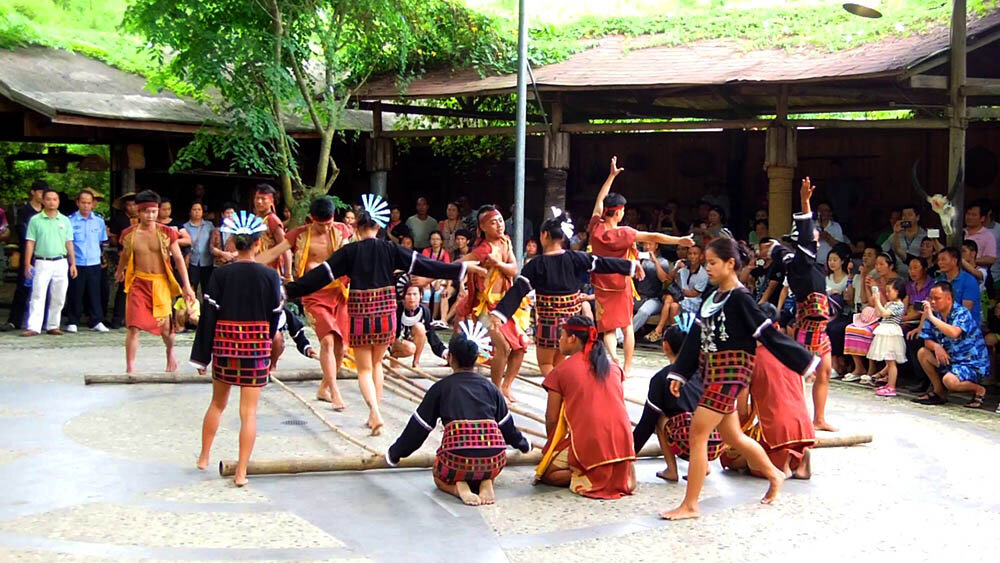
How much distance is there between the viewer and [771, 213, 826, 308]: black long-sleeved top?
8.23 metres

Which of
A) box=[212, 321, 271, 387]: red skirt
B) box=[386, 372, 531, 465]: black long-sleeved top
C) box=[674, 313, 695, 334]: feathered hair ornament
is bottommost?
box=[386, 372, 531, 465]: black long-sleeved top

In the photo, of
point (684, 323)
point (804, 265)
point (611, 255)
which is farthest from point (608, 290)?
point (684, 323)

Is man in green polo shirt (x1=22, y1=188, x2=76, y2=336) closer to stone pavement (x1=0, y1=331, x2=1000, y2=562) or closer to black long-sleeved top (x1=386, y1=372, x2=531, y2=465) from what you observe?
stone pavement (x1=0, y1=331, x2=1000, y2=562)

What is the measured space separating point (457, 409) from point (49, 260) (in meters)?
8.28

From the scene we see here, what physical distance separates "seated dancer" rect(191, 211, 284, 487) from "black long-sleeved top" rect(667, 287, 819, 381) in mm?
2523

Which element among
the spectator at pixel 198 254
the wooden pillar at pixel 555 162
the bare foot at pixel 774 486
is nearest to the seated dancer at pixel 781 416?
the bare foot at pixel 774 486

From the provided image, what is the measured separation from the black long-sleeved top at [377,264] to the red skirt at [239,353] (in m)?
1.24

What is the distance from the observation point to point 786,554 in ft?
18.3

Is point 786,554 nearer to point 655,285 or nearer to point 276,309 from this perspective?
point 276,309

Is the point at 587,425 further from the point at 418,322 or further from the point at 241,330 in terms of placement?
the point at 418,322

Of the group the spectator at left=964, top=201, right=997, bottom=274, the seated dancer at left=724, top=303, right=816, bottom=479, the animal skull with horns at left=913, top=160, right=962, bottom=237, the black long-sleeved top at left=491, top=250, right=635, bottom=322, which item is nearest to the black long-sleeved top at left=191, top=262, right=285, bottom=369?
the black long-sleeved top at left=491, top=250, right=635, bottom=322

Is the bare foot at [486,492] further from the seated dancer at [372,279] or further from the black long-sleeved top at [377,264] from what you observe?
the black long-sleeved top at [377,264]

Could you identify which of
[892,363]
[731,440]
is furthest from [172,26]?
[731,440]

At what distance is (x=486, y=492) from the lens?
645 centimetres
